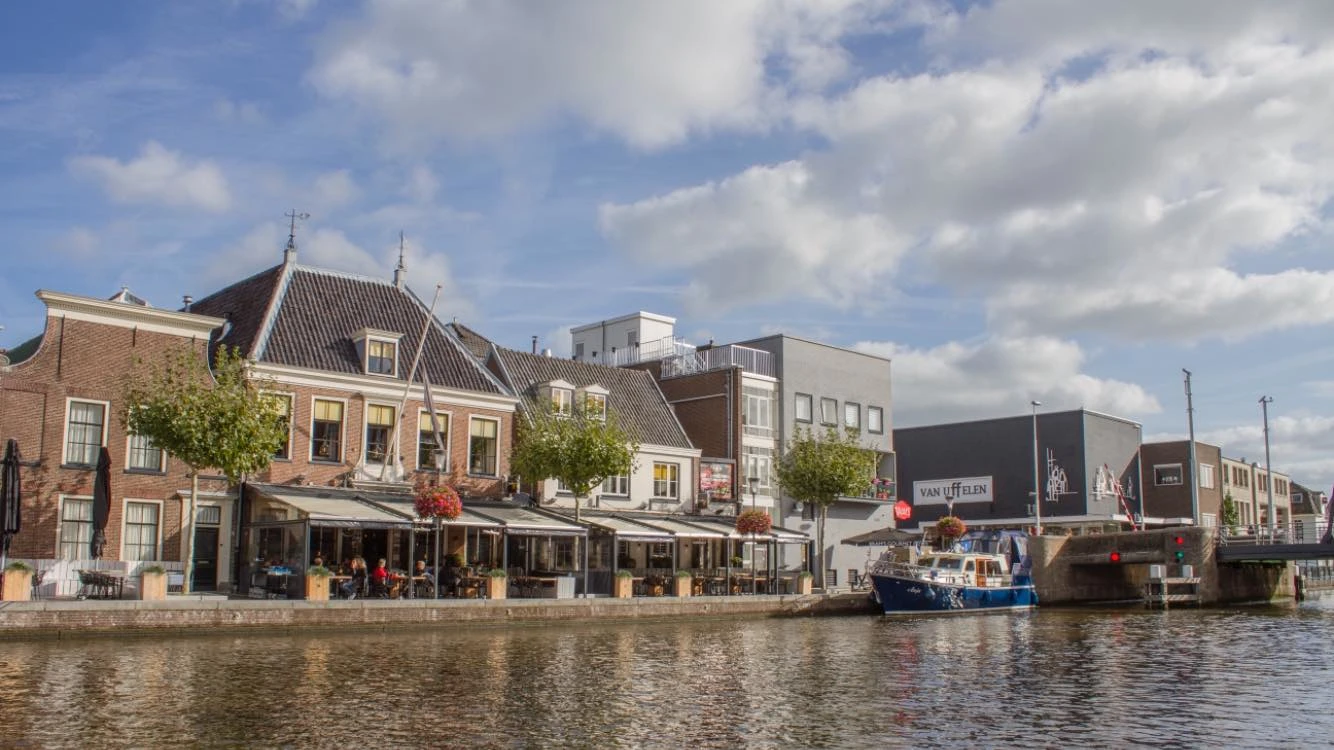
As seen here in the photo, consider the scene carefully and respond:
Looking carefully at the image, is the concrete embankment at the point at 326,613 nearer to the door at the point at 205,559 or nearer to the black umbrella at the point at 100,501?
the black umbrella at the point at 100,501

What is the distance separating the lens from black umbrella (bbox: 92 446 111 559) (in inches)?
1318

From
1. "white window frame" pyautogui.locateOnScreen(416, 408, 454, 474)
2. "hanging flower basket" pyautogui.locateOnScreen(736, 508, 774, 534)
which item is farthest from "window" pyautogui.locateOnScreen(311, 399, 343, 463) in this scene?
"hanging flower basket" pyautogui.locateOnScreen(736, 508, 774, 534)

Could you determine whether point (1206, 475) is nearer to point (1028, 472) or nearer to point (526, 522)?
point (1028, 472)

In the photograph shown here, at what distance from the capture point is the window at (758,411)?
184 ft

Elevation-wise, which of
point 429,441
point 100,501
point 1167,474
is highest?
point 1167,474

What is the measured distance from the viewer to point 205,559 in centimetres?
3806

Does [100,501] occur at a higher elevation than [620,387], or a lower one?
lower

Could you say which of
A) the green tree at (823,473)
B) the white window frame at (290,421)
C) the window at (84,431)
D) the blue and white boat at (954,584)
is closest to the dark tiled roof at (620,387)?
the green tree at (823,473)

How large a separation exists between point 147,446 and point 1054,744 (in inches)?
1181

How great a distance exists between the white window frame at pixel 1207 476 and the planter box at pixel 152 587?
75.2 meters

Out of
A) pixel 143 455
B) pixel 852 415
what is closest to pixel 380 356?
pixel 143 455

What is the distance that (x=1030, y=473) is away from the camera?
78938mm

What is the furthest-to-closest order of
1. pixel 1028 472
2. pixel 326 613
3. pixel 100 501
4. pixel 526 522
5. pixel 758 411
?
pixel 1028 472 → pixel 758 411 → pixel 526 522 → pixel 100 501 → pixel 326 613

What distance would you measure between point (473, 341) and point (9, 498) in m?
23.2
